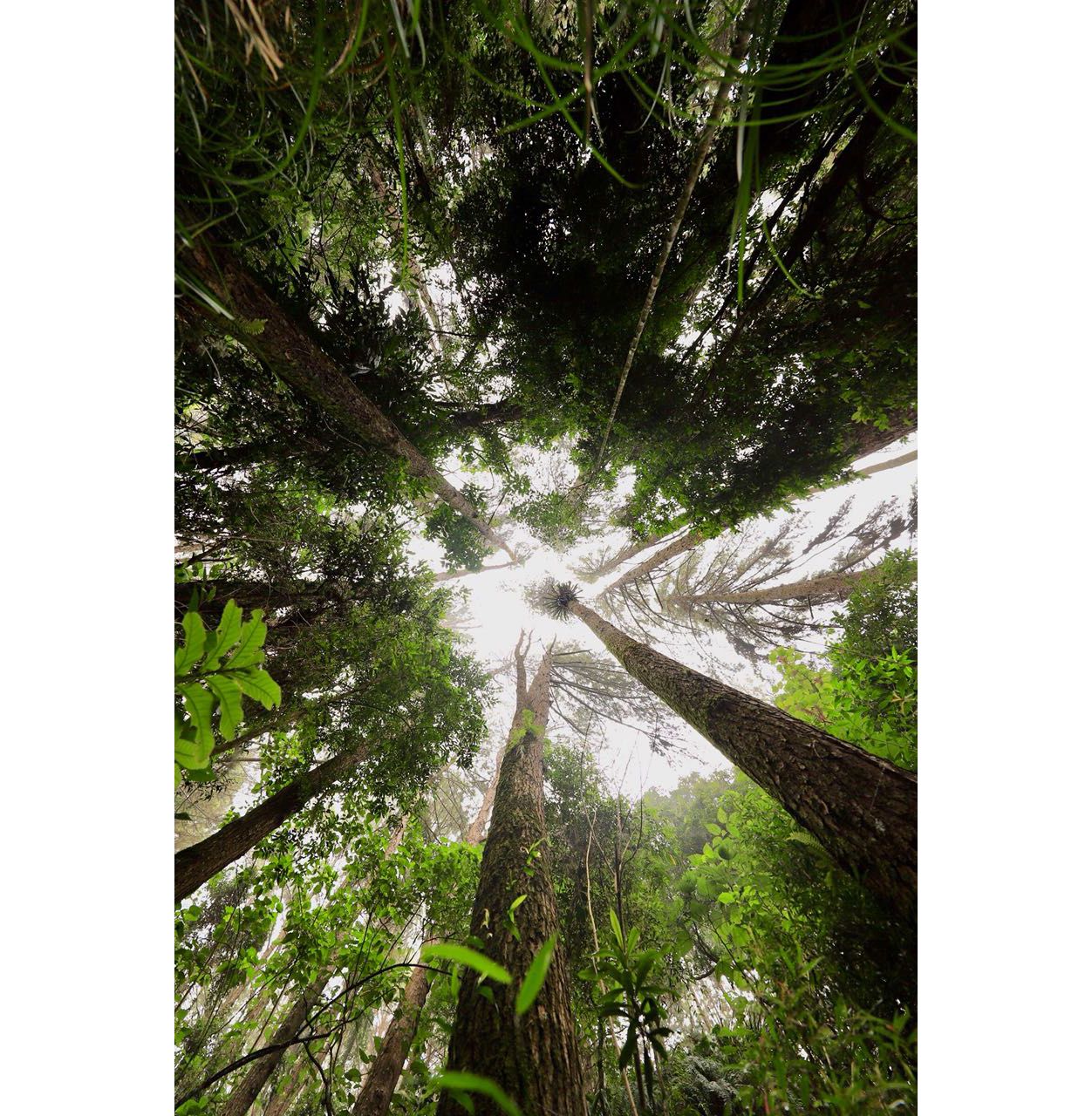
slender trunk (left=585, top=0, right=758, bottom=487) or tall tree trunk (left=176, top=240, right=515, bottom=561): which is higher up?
tall tree trunk (left=176, top=240, right=515, bottom=561)

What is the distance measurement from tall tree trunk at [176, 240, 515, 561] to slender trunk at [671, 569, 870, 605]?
5.74m

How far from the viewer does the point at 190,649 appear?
887 mm

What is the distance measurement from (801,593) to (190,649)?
24.2 ft

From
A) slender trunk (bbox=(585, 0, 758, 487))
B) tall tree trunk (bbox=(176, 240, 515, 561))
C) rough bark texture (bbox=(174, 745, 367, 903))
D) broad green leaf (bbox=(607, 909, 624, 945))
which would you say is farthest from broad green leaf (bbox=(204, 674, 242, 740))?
rough bark texture (bbox=(174, 745, 367, 903))

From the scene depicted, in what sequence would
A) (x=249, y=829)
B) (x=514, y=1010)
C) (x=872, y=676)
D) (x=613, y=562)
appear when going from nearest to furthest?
(x=514, y=1010), (x=872, y=676), (x=249, y=829), (x=613, y=562)

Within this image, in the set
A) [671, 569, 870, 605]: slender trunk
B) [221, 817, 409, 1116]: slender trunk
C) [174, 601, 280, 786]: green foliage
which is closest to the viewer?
[174, 601, 280, 786]: green foliage

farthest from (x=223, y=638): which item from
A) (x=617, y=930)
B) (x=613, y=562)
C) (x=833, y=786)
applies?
(x=613, y=562)

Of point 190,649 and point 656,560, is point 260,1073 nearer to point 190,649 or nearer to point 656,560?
point 190,649

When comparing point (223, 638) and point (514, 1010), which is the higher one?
point (223, 638)

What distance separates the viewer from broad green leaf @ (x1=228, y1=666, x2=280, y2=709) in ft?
3.11

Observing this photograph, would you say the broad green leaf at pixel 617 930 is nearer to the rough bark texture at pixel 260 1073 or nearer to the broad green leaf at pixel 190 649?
the broad green leaf at pixel 190 649

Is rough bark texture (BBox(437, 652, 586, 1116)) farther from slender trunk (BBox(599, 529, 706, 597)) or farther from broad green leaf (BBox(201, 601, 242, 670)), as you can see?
slender trunk (BBox(599, 529, 706, 597))

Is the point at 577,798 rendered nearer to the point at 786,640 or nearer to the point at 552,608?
the point at 552,608
